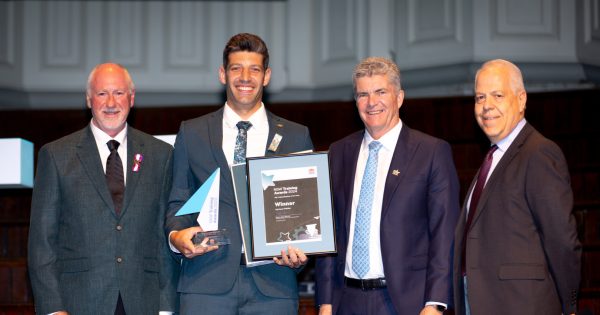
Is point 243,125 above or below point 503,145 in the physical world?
above

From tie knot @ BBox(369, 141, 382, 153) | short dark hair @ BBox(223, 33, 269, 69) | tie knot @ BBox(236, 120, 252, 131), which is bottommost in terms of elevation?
tie knot @ BBox(369, 141, 382, 153)

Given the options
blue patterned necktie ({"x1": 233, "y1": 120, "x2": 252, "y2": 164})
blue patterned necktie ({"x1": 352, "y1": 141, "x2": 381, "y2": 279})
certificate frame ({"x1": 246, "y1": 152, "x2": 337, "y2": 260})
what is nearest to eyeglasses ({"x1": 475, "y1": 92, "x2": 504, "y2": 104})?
blue patterned necktie ({"x1": 352, "y1": 141, "x2": 381, "y2": 279})

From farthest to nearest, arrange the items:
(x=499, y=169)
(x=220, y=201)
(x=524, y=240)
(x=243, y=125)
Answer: (x=243, y=125) < (x=220, y=201) < (x=499, y=169) < (x=524, y=240)

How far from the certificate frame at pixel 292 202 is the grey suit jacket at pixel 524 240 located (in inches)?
22.8

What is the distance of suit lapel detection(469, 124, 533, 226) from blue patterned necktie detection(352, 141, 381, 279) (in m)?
0.44

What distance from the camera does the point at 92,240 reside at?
12.7ft

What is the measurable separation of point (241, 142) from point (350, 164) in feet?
1.61

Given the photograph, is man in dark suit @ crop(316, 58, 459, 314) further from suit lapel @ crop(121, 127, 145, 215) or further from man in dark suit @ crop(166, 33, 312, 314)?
suit lapel @ crop(121, 127, 145, 215)

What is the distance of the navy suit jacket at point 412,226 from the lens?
3.68m

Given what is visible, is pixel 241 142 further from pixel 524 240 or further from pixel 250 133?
pixel 524 240

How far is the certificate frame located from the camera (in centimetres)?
367

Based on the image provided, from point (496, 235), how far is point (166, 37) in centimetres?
531

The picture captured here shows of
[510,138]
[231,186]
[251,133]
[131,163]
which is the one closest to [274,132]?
[251,133]

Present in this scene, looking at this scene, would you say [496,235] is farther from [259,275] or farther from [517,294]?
[259,275]
